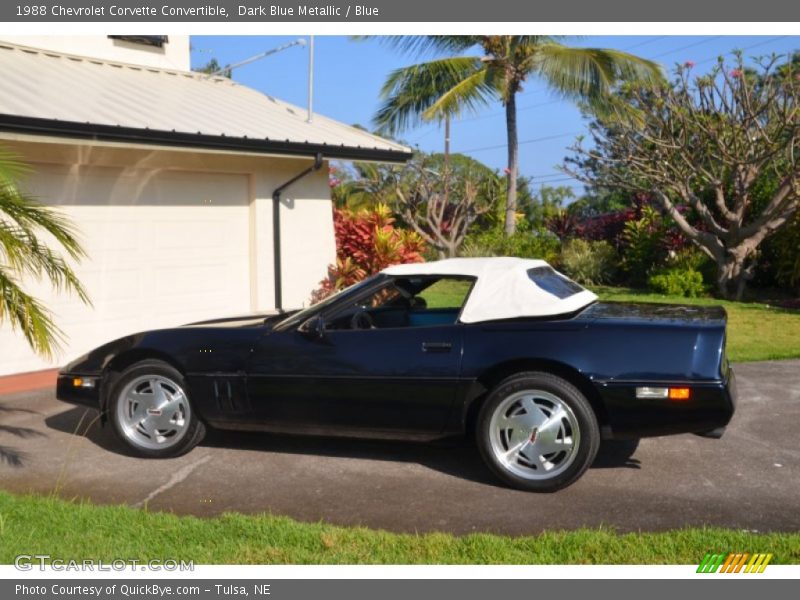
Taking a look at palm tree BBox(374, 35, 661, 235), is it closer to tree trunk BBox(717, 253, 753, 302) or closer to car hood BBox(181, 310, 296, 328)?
tree trunk BBox(717, 253, 753, 302)

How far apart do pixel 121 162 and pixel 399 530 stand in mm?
6569

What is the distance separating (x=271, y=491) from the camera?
209 inches

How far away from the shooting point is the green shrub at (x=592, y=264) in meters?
17.4

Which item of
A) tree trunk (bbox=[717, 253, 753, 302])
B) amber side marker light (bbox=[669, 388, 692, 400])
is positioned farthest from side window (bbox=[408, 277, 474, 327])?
tree trunk (bbox=[717, 253, 753, 302])

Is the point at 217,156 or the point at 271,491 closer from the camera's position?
the point at 271,491

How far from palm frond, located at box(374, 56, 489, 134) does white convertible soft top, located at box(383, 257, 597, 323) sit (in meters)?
14.1

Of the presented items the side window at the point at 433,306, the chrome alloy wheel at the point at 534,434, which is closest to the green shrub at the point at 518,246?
the side window at the point at 433,306

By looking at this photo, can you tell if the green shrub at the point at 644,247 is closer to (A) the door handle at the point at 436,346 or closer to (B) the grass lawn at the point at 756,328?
(B) the grass lawn at the point at 756,328

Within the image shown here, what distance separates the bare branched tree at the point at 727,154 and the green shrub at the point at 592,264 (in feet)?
5.94

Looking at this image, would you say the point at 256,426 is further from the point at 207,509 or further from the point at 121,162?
the point at 121,162

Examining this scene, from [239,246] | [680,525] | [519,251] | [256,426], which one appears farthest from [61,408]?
[519,251]

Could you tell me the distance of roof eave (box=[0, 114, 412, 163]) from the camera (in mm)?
8070

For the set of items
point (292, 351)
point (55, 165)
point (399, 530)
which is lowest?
point (399, 530)

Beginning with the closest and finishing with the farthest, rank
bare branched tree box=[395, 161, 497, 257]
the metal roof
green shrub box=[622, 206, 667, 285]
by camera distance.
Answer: the metal roof → green shrub box=[622, 206, 667, 285] → bare branched tree box=[395, 161, 497, 257]
